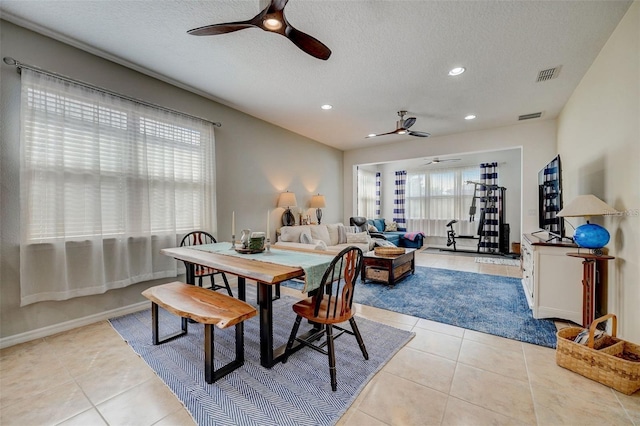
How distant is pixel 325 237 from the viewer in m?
5.11

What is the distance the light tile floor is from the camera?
57.2 inches

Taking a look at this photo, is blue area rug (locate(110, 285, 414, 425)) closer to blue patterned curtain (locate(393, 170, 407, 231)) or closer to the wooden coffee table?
the wooden coffee table

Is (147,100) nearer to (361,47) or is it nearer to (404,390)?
(361,47)

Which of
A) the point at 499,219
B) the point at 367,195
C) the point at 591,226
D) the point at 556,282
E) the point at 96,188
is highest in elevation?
the point at 367,195

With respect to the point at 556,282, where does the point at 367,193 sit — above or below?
above

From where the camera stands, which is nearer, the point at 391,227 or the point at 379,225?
the point at 379,225

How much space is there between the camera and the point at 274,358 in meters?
1.96

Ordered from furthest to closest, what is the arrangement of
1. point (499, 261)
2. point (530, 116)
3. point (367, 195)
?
point (367, 195) < point (499, 261) < point (530, 116)

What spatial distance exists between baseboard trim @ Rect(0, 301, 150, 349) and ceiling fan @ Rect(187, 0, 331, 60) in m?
2.85

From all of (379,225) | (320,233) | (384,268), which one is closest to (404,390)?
(384,268)

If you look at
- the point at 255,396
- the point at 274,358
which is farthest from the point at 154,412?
A: the point at 274,358

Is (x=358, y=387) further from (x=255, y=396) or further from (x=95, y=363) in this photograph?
(x=95, y=363)

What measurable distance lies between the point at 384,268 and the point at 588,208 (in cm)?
228

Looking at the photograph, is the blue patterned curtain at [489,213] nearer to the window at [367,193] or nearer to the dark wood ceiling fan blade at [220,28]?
the window at [367,193]
